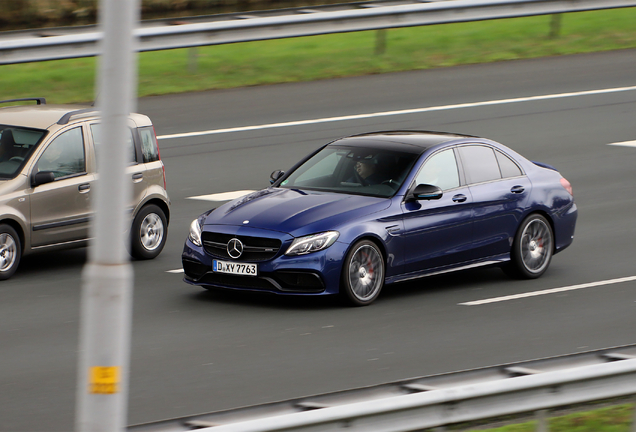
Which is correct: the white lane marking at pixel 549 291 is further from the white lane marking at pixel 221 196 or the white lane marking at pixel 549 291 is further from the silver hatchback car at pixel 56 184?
the white lane marking at pixel 221 196

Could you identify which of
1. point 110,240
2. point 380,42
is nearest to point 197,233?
point 110,240

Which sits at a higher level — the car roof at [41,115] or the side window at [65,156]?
the car roof at [41,115]

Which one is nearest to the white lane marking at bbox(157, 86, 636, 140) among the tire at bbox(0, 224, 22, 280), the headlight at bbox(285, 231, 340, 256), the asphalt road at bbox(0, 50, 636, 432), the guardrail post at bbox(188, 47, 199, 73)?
the asphalt road at bbox(0, 50, 636, 432)

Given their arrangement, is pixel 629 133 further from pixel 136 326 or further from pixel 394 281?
pixel 136 326

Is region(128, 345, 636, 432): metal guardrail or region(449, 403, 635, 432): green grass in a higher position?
region(128, 345, 636, 432): metal guardrail

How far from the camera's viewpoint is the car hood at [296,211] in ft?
36.7

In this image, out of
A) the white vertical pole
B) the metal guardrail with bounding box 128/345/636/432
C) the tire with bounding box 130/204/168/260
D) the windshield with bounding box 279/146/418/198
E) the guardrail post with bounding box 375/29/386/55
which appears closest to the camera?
the white vertical pole

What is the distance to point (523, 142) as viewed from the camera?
19.3 m

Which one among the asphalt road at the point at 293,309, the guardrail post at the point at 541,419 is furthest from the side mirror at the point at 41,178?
the guardrail post at the point at 541,419

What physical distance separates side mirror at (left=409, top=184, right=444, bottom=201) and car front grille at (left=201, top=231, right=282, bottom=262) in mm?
1565

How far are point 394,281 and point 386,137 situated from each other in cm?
182

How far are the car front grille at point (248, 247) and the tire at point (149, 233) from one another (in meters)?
2.21

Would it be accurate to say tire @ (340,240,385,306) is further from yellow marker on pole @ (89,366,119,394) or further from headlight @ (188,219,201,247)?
yellow marker on pole @ (89,366,119,394)

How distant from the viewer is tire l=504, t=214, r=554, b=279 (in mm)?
12750
